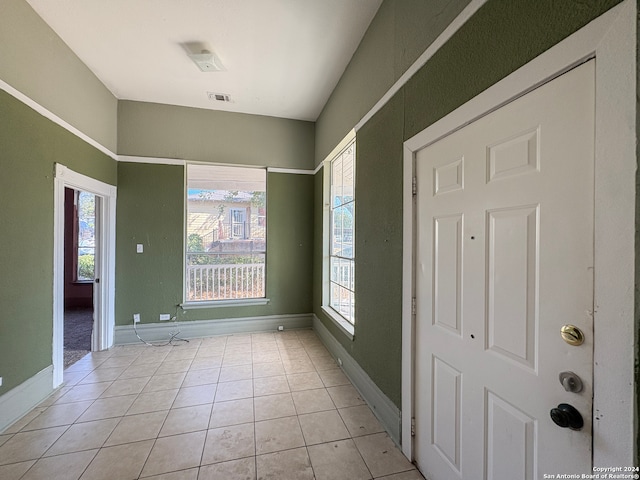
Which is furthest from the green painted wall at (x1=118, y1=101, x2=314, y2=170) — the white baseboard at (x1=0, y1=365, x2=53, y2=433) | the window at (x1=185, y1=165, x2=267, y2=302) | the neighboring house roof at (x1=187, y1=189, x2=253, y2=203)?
the white baseboard at (x1=0, y1=365, x2=53, y2=433)

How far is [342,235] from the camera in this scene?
3.42 metres

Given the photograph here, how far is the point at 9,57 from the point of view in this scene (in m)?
2.06

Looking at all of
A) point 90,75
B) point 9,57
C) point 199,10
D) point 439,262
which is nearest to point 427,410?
point 439,262

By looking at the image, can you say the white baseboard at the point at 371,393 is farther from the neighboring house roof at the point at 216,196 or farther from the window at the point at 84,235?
the window at the point at 84,235

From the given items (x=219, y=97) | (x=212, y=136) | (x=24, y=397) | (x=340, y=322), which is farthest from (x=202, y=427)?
(x=219, y=97)

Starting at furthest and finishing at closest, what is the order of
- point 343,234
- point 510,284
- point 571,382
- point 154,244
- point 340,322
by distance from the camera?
point 154,244, point 343,234, point 340,322, point 510,284, point 571,382

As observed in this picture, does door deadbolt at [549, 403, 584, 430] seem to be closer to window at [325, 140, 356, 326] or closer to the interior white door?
the interior white door

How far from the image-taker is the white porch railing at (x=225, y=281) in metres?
4.04

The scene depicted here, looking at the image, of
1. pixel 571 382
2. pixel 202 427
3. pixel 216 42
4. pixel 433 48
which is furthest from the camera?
pixel 216 42

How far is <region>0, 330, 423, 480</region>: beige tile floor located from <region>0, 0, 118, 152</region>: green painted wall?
2.62 m

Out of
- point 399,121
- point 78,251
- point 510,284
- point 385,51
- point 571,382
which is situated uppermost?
point 385,51

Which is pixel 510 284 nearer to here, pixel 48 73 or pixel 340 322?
pixel 340 322

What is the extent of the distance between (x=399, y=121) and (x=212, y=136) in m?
3.10

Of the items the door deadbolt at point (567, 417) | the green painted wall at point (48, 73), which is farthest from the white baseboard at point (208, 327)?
the door deadbolt at point (567, 417)
